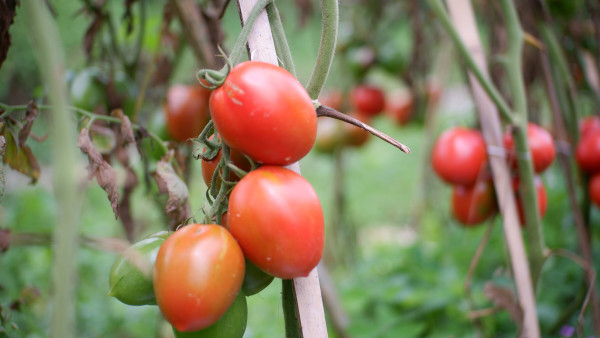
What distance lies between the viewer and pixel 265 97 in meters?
0.33

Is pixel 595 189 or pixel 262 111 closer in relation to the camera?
pixel 262 111

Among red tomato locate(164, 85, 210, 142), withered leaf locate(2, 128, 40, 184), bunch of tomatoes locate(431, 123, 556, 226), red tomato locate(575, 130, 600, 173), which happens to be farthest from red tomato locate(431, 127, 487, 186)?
withered leaf locate(2, 128, 40, 184)

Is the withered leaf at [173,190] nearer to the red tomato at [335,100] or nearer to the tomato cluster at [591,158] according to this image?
the tomato cluster at [591,158]

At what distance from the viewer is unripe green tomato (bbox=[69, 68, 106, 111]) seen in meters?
0.72

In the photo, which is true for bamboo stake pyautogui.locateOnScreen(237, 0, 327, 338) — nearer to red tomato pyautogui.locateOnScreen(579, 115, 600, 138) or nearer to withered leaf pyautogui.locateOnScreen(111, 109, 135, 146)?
withered leaf pyautogui.locateOnScreen(111, 109, 135, 146)

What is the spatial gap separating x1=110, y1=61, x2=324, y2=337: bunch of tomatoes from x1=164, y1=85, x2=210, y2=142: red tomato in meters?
0.40

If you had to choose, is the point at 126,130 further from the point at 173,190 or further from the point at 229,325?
the point at 229,325

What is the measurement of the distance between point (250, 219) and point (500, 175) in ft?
1.65

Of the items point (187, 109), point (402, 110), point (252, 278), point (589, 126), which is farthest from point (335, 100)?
point (252, 278)

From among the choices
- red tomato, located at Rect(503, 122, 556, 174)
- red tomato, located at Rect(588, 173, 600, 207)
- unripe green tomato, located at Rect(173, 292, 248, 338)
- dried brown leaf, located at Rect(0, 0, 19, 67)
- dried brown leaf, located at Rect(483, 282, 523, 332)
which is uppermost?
dried brown leaf, located at Rect(0, 0, 19, 67)

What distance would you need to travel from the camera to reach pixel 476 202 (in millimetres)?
836

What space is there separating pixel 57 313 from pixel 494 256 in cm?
117

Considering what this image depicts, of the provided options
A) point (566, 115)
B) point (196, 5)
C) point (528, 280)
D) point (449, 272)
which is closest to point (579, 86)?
point (566, 115)

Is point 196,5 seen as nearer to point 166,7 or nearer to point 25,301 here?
point 166,7
